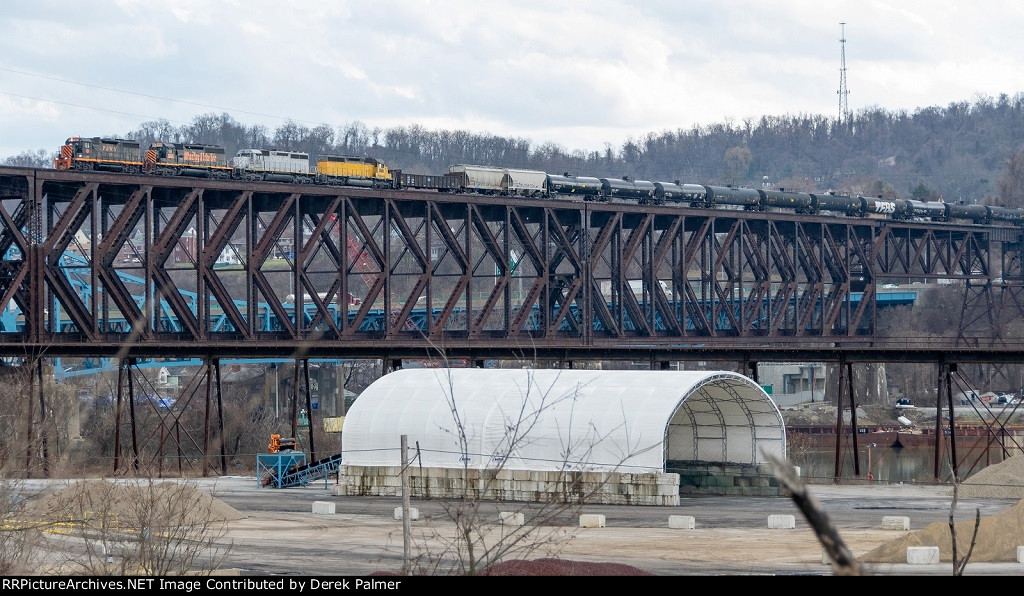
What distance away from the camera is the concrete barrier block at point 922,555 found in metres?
26.2

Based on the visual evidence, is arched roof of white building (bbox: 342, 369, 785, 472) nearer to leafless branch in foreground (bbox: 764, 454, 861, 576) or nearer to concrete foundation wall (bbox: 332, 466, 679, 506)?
concrete foundation wall (bbox: 332, 466, 679, 506)

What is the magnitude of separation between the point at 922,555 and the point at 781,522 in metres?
8.25

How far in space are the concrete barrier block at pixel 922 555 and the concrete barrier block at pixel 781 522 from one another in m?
7.83

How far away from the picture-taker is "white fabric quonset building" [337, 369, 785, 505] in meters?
41.6

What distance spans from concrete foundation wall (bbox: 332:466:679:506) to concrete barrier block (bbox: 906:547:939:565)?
13717 millimetres

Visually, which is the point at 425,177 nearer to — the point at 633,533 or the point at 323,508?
the point at 323,508

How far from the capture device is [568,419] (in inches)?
1692

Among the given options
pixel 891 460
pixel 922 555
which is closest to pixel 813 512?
pixel 922 555

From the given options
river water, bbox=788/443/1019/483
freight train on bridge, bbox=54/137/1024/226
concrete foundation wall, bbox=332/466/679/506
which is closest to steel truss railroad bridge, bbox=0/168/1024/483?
freight train on bridge, bbox=54/137/1024/226

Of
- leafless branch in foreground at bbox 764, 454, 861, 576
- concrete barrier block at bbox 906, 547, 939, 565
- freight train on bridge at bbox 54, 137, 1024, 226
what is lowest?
concrete barrier block at bbox 906, 547, 939, 565

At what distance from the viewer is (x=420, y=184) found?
85.6 meters

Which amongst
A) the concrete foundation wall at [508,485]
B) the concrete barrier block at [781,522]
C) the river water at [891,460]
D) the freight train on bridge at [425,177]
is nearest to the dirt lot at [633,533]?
the concrete barrier block at [781,522]

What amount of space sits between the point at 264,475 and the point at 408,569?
36188mm
